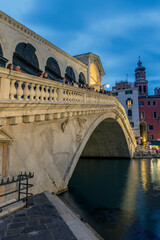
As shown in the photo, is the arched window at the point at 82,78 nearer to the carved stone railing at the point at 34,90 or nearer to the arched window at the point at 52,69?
the arched window at the point at 52,69

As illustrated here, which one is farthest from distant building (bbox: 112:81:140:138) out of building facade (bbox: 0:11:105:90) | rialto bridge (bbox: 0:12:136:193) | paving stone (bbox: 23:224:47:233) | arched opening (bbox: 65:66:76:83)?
paving stone (bbox: 23:224:47:233)

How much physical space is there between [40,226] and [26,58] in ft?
29.0

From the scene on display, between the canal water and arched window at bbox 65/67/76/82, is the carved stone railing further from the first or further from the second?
arched window at bbox 65/67/76/82

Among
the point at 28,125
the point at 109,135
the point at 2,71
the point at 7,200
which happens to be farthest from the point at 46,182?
the point at 109,135

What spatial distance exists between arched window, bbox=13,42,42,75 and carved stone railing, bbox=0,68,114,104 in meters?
3.36

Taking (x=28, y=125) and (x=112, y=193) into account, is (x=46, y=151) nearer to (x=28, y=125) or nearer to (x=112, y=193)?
(x=28, y=125)

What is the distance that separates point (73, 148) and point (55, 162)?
5.54 ft

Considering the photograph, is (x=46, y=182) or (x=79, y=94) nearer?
(x=46, y=182)

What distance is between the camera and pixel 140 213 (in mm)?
6805

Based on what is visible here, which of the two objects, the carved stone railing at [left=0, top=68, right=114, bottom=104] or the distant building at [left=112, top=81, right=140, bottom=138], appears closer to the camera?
the carved stone railing at [left=0, top=68, right=114, bottom=104]

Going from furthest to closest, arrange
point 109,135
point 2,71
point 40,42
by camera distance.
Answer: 1. point 109,135
2. point 40,42
3. point 2,71

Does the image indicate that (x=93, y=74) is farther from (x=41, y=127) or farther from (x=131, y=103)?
(x=131, y=103)

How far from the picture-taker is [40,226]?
3.66 metres

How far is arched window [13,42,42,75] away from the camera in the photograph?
30.9 feet
